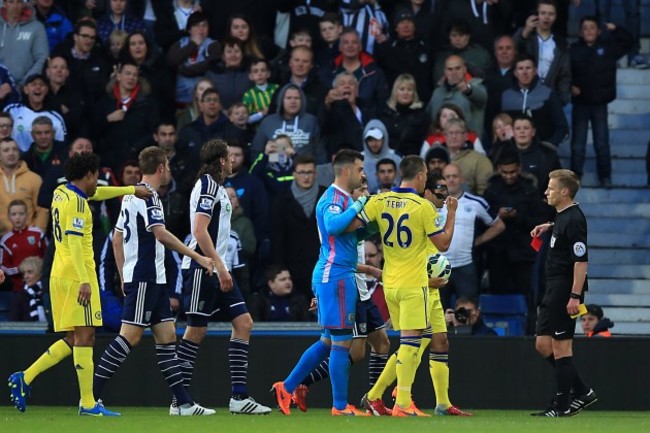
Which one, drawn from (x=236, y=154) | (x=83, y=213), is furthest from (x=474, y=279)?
(x=83, y=213)

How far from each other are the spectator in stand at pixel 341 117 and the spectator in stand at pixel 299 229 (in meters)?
1.30

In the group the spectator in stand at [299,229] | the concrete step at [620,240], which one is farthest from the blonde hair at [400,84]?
the concrete step at [620,240]

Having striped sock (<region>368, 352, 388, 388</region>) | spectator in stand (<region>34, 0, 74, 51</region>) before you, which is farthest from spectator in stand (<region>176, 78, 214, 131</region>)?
striped sock (<region>368, 352, 388, 388</region>)

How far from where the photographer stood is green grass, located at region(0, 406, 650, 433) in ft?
37.6

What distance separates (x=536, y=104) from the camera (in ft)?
63.1

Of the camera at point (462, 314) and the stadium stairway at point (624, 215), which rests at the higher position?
the stadium stairway at point (624, 215)

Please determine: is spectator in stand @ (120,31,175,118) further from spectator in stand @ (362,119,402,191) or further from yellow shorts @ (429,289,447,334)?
yellow shorts @ (429,289,447,334)

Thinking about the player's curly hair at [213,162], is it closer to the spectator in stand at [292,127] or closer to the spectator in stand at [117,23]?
the spectator in stand at [292,127]

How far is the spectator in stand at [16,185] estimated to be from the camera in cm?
1825

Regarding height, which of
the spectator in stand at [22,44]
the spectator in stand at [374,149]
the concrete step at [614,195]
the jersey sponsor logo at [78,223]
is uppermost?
the spectator in stand at [22,44]

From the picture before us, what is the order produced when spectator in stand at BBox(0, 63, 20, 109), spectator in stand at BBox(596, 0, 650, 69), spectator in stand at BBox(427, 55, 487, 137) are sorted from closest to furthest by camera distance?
spectator in stand at BBox(427, 55, 487, 137)
spectator in stand at BBox(0, 63, 20, 109)
spectator in stand at BBox(596, 0, 650, 69)

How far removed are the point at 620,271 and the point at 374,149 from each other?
356 centimetres

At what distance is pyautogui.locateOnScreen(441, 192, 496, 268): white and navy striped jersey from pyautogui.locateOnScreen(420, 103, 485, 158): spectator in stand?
1062 mm

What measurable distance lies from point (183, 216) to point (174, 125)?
7.57ft
